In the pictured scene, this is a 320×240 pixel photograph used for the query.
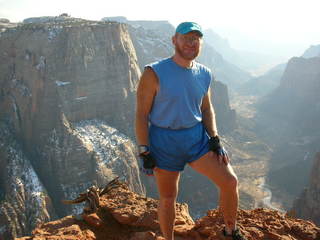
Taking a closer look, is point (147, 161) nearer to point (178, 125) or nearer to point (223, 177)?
point (178, 125)

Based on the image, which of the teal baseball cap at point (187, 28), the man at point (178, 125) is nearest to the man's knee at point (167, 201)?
the man at point (178, 125)

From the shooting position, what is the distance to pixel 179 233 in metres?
6.46

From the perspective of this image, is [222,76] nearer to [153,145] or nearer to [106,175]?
[106,175]

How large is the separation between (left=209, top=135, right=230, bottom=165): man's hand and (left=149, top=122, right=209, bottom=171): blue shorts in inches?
2.5

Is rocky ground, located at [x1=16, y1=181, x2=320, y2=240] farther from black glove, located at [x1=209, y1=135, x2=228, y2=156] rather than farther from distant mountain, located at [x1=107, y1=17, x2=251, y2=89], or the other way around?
distant mountain, located at [x1=107, y1=17, x2=251, y2=89]

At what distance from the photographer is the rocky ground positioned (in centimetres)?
616

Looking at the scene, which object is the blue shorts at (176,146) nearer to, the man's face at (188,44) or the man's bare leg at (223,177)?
the man's bare leg at (223,177)

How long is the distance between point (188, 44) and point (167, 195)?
1866 millimetres

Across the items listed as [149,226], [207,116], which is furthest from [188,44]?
[149,226]

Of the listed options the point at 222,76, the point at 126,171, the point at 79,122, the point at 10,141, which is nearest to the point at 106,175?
the point at 126,171

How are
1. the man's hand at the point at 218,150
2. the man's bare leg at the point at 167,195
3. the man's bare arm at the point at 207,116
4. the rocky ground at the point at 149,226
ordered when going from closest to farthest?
the man's hand at the point at 218,150
the man's bare leg at the point at 167,195
the man's bare arm at the point at 207,116
the rocky ground at the point at 149,226

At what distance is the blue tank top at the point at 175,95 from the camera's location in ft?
14.5

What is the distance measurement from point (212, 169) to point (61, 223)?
3.55m

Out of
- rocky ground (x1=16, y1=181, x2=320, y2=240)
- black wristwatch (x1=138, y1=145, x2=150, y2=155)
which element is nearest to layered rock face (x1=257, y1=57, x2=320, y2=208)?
rocky ground (x1=16, y1=181, x2=320, y2=240)
